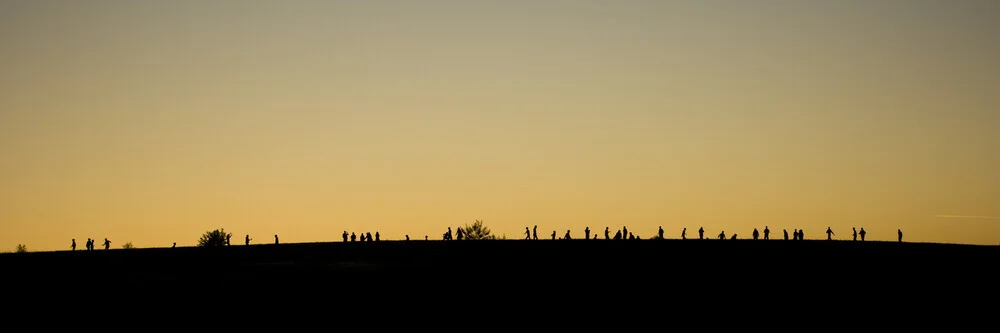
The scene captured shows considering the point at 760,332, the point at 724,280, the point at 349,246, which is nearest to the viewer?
the point at 760,332

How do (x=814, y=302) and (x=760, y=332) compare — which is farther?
(x=814, y=302)

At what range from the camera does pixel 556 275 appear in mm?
59844

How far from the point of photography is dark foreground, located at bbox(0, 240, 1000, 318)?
5303 centimetres

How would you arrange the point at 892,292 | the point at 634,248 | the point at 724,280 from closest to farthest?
the point at 892,292 < the point at 724,280 < the point at 634,248

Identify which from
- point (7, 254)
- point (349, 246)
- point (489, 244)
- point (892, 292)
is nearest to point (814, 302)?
point (892, 292)

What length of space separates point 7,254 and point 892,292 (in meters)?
53.1

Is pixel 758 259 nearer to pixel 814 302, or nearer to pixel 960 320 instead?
pixel 814 302

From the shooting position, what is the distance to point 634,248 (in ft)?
232

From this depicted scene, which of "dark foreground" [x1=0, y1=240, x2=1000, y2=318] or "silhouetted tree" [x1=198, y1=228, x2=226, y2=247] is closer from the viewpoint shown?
"dark foreground" [x1=0, y1=240, x2=1000, y2=318]

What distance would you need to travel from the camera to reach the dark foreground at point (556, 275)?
53.0m

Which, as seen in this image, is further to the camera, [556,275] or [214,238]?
[214,238]

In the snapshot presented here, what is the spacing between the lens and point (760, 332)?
45.8 metres

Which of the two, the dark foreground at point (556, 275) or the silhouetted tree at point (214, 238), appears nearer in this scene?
the dark foreground at point (556, 275)

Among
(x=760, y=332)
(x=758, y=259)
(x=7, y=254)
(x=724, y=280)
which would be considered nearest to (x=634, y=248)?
(x=758, y=259)
